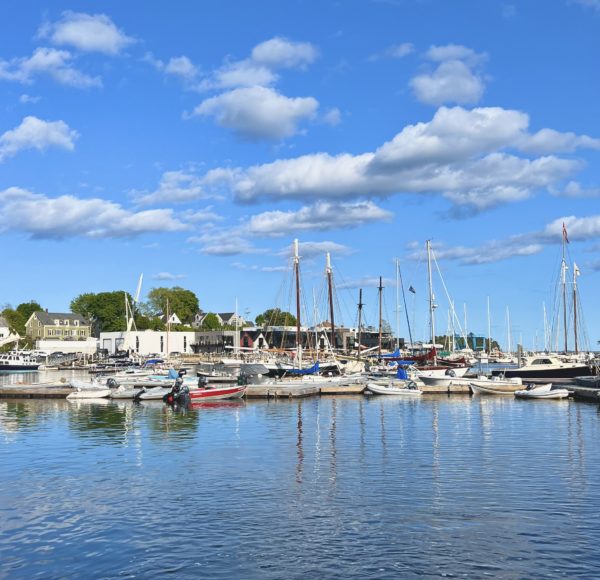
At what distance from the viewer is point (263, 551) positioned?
65.5 feet

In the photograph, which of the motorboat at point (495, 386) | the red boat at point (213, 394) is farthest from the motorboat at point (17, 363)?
the motorboat at point (495, 386)

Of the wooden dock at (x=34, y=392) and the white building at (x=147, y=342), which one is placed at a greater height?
the white building at (x=147, y=342)

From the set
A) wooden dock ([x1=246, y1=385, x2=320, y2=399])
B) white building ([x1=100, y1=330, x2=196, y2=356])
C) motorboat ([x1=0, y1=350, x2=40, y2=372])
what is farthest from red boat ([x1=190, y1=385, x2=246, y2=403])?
white building ([x1=100, y1=330, x2=196, y2=356])

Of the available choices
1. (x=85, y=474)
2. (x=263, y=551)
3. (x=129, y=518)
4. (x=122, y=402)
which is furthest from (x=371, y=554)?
(x=122, y=402)

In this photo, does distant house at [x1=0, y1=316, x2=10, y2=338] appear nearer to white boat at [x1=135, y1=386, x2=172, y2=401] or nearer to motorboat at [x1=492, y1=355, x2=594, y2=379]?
white boat at [x1=135, y1=386, x2=172, y2=401]

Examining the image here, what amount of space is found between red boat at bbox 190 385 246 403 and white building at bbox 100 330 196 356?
9960cm

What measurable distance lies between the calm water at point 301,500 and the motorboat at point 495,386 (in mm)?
24069

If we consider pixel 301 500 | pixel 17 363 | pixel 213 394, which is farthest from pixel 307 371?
pixel 17 363

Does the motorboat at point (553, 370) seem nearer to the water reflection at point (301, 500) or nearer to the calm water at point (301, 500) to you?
the water reflection at point (301, 500)

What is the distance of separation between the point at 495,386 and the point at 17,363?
4123 inches

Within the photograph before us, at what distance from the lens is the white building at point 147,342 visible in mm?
176875

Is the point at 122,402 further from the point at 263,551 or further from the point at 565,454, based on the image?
the point at 263,551

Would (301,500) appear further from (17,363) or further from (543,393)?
(17,363)

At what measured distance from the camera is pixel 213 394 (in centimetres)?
6800
